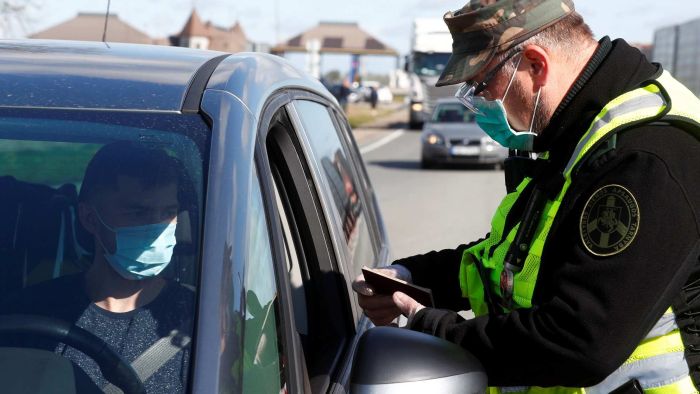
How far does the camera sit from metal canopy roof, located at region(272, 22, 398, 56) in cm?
10038

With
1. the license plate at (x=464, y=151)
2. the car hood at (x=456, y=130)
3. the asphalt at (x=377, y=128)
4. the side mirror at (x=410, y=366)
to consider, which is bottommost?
the asphalt at (x=377, y=128)

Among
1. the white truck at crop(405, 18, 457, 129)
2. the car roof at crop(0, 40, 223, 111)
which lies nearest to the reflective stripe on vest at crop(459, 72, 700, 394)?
the car roof at crop(0, 40, 223, 111)

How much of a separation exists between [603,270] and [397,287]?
26.6 inches

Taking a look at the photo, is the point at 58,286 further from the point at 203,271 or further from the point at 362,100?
the point at 362,100

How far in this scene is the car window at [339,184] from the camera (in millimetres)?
3148

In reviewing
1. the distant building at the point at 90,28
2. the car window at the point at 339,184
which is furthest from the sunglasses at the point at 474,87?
the distant building at the point at 90,28

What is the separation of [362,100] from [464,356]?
79974 mm

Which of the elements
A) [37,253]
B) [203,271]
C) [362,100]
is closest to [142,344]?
[203,271]

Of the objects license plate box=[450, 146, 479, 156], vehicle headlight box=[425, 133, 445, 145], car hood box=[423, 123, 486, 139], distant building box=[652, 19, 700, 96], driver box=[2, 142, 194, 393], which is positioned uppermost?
driver box=[2, 142, 194, 393]

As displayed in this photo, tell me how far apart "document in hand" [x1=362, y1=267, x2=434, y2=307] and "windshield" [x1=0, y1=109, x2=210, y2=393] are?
69cm

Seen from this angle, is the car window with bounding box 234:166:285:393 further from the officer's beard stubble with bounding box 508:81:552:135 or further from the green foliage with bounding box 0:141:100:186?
the officer's beard stubble with bounding box 508:81:552:135

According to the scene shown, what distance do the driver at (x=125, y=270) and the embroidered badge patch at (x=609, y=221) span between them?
0.81 m

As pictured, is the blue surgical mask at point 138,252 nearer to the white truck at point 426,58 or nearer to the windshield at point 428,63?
the white truck at point 426,58

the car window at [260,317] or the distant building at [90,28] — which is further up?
the car window at [260,317]
